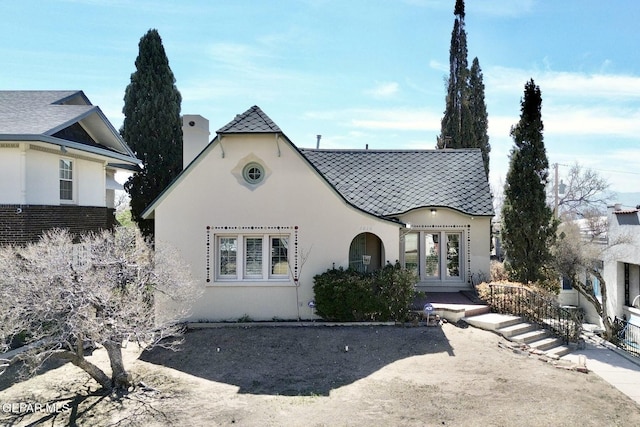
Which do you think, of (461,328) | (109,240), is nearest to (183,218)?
(109,240)

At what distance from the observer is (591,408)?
768 cm

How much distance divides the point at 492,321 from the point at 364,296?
3911 mm

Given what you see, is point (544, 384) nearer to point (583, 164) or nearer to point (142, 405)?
point (142, 405)

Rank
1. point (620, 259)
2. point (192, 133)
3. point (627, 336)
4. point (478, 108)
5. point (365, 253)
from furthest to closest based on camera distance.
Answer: point (478, 108) < point (620, 259) < point (192, 133) < point (365, 253) < point (627, 336)

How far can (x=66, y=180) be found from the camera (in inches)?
584

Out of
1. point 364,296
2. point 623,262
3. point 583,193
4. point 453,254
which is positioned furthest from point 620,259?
point 583,193

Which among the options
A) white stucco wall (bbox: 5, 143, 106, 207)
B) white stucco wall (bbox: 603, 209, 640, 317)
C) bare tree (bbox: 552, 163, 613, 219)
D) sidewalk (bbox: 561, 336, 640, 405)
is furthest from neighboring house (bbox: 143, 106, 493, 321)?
bare tree (bbox: 552, 163, 613, 219)

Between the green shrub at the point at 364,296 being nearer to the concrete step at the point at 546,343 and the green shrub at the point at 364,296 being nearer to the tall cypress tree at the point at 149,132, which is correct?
the concrete step at the point at 546,343

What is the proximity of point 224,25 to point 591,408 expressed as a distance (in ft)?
44.7

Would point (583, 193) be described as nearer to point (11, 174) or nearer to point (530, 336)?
point (530, 336)

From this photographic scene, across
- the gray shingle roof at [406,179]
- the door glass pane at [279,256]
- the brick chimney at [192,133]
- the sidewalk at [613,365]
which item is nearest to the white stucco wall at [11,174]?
the brick chimney at [192,133]

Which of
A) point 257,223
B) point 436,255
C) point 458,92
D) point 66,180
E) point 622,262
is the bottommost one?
point 622,262

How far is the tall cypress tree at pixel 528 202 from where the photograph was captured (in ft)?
49.1

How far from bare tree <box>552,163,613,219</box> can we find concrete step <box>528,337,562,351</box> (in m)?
37.6
